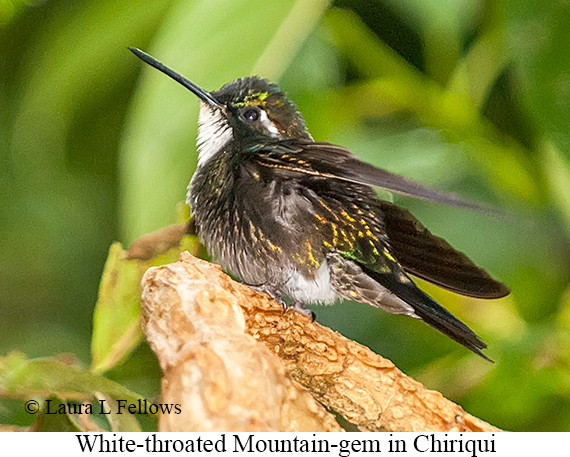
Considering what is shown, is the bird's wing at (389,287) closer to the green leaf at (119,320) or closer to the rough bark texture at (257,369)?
the rough bark texture at (257,369)

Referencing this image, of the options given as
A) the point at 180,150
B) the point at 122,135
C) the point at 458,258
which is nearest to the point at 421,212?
the point at 458,258

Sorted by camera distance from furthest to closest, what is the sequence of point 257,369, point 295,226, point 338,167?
point 295,226, point 338,167, point 257,369

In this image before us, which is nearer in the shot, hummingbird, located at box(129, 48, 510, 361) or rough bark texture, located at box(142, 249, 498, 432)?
rough bark texture, located at box(142, 249, 498, 432)

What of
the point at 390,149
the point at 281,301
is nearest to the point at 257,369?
the point at 281,301

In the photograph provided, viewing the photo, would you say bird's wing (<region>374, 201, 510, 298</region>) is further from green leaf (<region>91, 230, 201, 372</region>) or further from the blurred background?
green leaf (<region>91, 230, 201, 372</region>)

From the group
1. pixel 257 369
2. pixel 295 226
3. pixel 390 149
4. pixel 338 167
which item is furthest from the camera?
pixel 390 149

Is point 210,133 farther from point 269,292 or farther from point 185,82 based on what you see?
point 269,292

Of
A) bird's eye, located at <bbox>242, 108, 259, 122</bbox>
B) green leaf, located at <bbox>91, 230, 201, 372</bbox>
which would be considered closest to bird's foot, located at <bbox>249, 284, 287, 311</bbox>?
green leaf, located at <bbox>91, 230, 201, 372</bbox>
